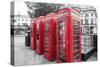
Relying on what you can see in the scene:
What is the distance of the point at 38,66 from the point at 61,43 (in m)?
0.83

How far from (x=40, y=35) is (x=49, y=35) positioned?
0.22m

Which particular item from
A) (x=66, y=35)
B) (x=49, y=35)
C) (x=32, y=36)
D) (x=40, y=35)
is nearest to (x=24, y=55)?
(x=32, y=36)

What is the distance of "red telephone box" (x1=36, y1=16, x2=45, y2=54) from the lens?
6719mm

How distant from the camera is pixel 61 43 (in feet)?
22.7

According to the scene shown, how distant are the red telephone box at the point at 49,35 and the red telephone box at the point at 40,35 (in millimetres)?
77

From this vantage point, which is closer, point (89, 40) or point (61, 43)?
point (61, 43)

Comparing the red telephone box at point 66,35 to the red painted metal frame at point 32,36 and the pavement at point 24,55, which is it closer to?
the pavement at point 24,55

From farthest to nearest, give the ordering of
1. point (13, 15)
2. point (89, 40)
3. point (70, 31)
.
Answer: point (89, 40) < point (70, 31) < point (13, 15)

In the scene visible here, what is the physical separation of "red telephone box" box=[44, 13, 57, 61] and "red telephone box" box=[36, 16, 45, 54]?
0.08 metres

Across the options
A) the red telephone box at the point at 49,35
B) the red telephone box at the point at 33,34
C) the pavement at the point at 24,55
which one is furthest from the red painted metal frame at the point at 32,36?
the red telephone box at the point at 49,35

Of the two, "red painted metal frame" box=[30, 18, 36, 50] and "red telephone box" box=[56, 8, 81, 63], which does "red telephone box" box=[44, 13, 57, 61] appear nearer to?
"red telephone box" box=[56, 8, 81, 63]

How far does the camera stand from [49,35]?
6.80 m
